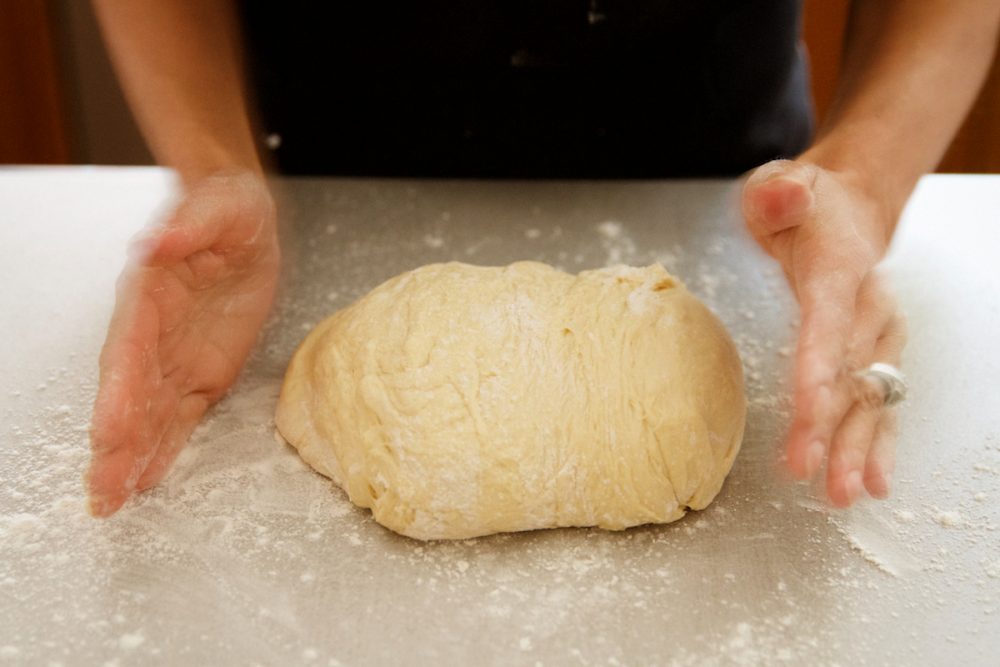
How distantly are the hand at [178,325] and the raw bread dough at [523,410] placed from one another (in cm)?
15

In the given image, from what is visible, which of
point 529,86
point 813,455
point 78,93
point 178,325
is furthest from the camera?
point 78,93

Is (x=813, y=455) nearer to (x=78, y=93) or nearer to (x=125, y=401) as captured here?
(x=125, y=401)

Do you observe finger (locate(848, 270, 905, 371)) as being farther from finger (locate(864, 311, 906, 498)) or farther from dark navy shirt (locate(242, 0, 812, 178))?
dark navy shirt (locate(242, 0, 812, 178))

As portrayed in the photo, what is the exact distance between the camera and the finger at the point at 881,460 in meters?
1.03

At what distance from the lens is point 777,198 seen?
109cm

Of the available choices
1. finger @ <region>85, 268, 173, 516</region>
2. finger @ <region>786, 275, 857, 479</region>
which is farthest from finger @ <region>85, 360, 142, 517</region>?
finger @ <region>786, 275, 857, 479</region>

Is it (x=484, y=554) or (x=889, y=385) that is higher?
(x=889, y=385)

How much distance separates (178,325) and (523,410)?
18.5 inches

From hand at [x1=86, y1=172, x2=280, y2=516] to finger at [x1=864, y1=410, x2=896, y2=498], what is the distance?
843 millimetres

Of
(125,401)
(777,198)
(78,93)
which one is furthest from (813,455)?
(78,93)

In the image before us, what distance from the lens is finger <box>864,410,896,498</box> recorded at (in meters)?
1.03

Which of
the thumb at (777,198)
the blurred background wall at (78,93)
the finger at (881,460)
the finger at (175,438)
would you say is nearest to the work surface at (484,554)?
the finger at (175,438)

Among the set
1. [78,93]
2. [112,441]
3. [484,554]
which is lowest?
[78,93]

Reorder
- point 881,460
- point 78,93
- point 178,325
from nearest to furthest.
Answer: point 881,460, point 178,325, point 78,93
